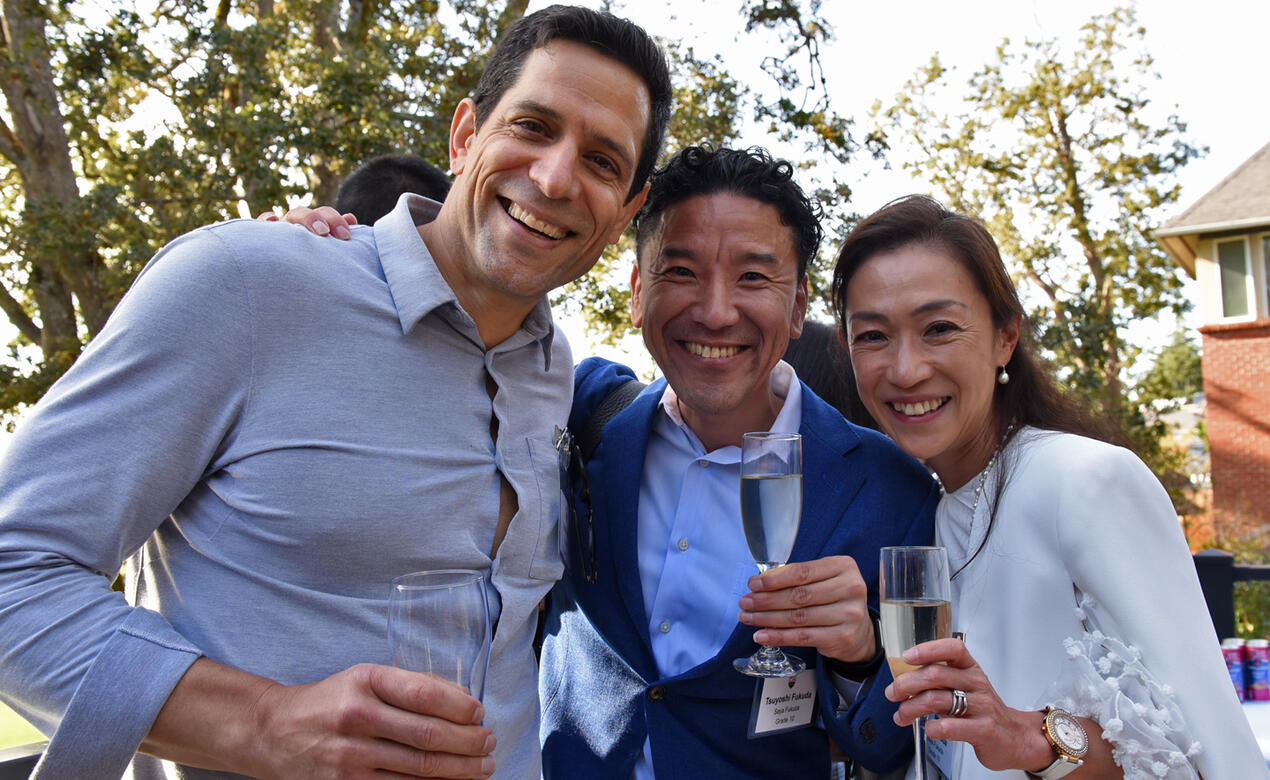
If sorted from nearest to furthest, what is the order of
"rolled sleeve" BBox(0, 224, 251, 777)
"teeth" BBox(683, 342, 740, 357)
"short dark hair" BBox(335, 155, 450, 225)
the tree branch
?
1. "rolled sleeve" BBox(0, 224, 251, 777)
2. "teeth" BBox(683, 342, 740, 357)
3. "short dark hair" BBox(335, 155, 450, 225)
4. the tree branch

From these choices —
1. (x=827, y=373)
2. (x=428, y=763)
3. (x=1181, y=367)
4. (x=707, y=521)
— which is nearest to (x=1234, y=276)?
(x=827, y=373)

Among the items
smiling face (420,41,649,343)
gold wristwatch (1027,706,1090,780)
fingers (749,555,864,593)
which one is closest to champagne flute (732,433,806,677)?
fingers (749,555,864,593)

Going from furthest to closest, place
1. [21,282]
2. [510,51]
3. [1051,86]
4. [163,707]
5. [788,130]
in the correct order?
[1051,86]
[21,282]
[788,130]
[510,51]
[163,707]

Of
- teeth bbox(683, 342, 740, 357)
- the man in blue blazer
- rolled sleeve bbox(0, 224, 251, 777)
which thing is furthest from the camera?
teeth bbox(683, 342, 740, 357)

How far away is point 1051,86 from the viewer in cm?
1930

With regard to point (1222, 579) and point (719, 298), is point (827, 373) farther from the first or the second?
point (1222, 579)

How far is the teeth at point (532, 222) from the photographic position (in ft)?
7.27

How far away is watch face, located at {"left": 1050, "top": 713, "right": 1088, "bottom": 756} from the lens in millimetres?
1963

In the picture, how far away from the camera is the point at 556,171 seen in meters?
2.21

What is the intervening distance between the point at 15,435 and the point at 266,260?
0.57 meters

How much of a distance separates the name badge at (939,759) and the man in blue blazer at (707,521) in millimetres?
83

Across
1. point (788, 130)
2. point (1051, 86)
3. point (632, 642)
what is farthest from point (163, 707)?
point (1051, 86)

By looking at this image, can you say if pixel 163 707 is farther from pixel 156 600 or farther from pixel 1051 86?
pixel 1051 86

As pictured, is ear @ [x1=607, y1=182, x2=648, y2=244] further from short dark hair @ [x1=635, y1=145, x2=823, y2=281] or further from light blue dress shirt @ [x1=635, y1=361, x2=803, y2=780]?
light blue dress shirt @ [x1=635, y1=361, x2=803, y2=780]
